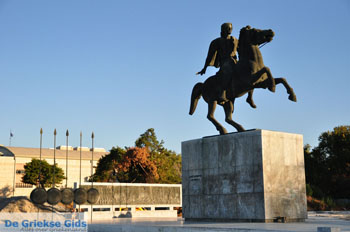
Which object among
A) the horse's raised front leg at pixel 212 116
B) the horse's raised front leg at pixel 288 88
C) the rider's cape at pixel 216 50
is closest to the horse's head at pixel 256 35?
the rider's cape at pixel 216 50

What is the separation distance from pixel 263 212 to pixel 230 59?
16.6 feet

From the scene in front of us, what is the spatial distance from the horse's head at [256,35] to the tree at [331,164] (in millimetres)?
34038

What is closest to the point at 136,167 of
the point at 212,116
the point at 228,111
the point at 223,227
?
the point at 212,116

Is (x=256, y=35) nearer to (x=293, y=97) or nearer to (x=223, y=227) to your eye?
(x=293, y=97)

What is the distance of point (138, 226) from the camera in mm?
11680

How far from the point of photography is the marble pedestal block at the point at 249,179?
12227 millimetres

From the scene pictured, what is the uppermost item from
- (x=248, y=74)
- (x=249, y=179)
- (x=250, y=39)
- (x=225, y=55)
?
(x=250, y=39)

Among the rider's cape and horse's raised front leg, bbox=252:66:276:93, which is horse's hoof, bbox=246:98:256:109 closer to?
horse's raised front leg, bbox=252:66:276:93

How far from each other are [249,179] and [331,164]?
37635mm

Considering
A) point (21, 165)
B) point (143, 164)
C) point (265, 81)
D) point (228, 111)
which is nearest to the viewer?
point (265, 81)

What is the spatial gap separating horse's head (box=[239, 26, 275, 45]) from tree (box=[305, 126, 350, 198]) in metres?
34.0

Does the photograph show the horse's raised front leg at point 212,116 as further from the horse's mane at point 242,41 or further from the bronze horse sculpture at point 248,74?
the horse's mane at point 242,41

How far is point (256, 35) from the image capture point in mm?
13219

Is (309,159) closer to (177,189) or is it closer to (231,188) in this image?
(177,189)
